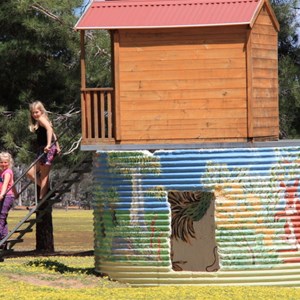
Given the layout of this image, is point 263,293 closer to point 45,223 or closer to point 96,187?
point 96,187

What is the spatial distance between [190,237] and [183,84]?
4.19m

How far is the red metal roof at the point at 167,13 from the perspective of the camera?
19.3 meters

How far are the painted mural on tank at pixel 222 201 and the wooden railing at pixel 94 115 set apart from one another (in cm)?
74

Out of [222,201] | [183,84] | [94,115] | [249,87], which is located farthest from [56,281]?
[249,87]

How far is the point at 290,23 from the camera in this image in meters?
31.3

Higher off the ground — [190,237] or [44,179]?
[44,179]

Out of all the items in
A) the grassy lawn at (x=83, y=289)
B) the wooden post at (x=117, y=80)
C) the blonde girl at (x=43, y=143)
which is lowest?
the grassy lawn at (x=83, y=289)

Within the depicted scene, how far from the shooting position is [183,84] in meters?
19.5

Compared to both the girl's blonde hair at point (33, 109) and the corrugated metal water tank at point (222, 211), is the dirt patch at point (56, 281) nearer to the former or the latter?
the corrugated metal water tank at point (222, 211)

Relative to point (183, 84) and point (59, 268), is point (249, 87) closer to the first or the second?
point (183, 84)

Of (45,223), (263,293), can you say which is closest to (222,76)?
(263,293)

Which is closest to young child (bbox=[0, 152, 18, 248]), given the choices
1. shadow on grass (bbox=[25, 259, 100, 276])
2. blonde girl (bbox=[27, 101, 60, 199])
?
blonde girl (bbox=[27, 101, 60, 199])

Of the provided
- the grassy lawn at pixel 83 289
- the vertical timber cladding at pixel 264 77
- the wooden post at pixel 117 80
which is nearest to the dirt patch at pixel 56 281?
the grassy lawn at pixel 83 289

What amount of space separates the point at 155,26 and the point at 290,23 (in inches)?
494
